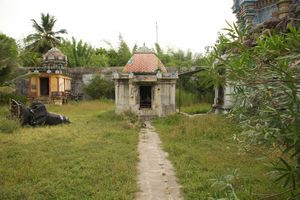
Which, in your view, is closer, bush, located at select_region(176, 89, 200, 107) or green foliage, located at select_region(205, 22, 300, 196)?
green foliage, located at select_region(205, 22, 300, 196)

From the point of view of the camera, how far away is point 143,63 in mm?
14711

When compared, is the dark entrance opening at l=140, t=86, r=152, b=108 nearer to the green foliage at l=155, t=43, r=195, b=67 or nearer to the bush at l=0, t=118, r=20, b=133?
the bush at l=0, t=118, r=20, b=133

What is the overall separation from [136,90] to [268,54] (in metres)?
12.0

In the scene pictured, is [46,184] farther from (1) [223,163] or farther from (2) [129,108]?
(2) [129,108]

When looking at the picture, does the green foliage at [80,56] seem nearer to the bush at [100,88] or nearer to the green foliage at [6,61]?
the bush at [100,88]

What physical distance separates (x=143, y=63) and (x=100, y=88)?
9.64 m

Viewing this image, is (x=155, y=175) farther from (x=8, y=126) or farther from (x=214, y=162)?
(x=8, y=126)

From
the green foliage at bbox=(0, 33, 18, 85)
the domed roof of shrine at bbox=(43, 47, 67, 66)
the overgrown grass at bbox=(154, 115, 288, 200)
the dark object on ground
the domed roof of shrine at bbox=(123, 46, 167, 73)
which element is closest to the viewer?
the overgrown grass at bbox=(154, 115, 288, 200)

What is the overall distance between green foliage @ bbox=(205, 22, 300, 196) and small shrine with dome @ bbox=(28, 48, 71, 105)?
2020 centimetres

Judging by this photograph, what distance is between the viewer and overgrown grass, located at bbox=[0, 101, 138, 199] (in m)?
4.70

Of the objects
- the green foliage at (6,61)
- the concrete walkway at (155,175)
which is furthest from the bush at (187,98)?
the green foliage at (6,61)

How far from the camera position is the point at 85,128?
10906 millimetres

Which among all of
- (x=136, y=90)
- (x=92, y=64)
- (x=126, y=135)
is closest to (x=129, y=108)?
(x=136, y=90)

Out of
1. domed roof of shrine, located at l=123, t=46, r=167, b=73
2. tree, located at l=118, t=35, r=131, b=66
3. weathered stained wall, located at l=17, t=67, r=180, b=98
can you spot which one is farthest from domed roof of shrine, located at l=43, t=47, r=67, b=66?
domed roof of shrine, located at l=123, t=46, r=167, b=73
